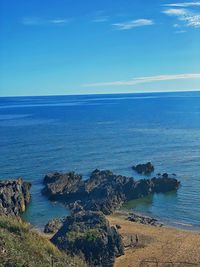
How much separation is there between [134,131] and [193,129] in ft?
58.2

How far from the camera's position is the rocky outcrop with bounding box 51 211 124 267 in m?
34.0

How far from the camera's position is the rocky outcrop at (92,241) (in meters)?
34.0

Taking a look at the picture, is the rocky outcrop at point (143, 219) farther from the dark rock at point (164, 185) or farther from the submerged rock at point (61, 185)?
the submerged rock at point (61, 185)

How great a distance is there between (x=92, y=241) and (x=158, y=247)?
7.92m

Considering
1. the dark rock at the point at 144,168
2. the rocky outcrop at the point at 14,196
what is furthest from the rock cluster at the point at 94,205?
the rocky outcrop at the point at 14,196

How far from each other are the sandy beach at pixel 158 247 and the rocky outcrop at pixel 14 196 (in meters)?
11.9

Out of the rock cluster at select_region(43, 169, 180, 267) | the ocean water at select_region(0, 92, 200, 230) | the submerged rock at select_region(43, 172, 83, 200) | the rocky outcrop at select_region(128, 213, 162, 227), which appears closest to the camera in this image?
the rock cluster at select_region(43, 169, 180, 267)

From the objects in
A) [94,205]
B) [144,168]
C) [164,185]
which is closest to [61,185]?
[94,205]

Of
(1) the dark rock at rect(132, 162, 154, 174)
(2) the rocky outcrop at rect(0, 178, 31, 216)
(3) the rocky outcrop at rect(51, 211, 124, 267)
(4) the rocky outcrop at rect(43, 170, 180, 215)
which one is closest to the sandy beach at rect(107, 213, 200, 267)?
(3) the rocky outcrop at rect(51, 211, 124, 267)

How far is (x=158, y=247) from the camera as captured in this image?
1548 inches

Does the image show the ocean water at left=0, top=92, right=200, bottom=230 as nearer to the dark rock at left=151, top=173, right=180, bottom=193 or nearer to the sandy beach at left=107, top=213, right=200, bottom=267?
the dark rock at left=151, top=173, right=180, bottom=193

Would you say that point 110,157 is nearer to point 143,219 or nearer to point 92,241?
point 143,219

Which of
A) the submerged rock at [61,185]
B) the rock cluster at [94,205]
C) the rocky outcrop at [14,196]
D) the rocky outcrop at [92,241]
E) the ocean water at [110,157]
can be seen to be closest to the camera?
the rocky outcrop at [92,241]

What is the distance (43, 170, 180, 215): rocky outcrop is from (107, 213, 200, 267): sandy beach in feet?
18.3
